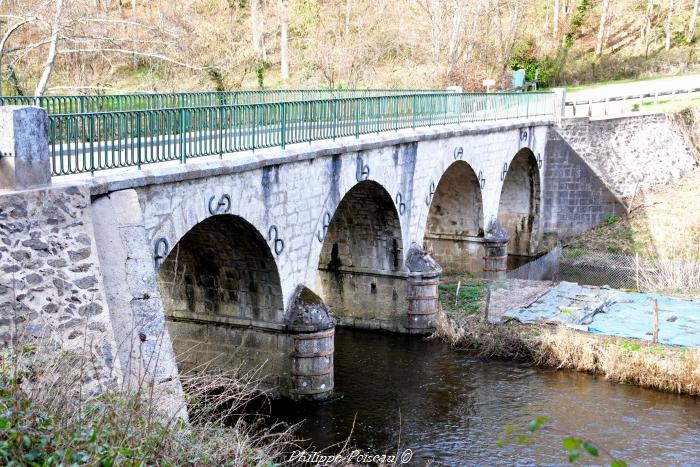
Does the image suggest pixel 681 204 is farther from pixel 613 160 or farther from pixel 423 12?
pixel 423 12

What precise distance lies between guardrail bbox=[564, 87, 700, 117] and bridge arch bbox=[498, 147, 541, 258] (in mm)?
3661

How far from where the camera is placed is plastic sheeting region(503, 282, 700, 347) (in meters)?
19.4

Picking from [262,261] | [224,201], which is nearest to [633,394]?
[262,261]

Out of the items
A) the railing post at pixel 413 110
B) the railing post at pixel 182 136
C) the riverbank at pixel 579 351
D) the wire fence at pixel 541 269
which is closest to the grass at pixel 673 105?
the wire fence at pixel 541 269

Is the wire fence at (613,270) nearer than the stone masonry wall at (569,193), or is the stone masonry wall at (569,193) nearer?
the wire fence at (613,270)

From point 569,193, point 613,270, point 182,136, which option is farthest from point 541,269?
point 182,136

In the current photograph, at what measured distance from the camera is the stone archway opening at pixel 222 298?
53.0 feet

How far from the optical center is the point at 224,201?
14133 mm

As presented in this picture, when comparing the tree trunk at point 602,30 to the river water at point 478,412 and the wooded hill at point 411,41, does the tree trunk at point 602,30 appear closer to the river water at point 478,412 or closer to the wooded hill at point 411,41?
the wooded hill at point 411,41

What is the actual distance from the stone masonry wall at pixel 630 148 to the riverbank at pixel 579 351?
12563 mm

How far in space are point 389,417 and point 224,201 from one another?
484 centimetres

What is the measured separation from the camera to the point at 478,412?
650 inches

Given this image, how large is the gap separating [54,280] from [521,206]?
77.9 feet

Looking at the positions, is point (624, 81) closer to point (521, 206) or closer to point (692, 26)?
point (692, 26)
